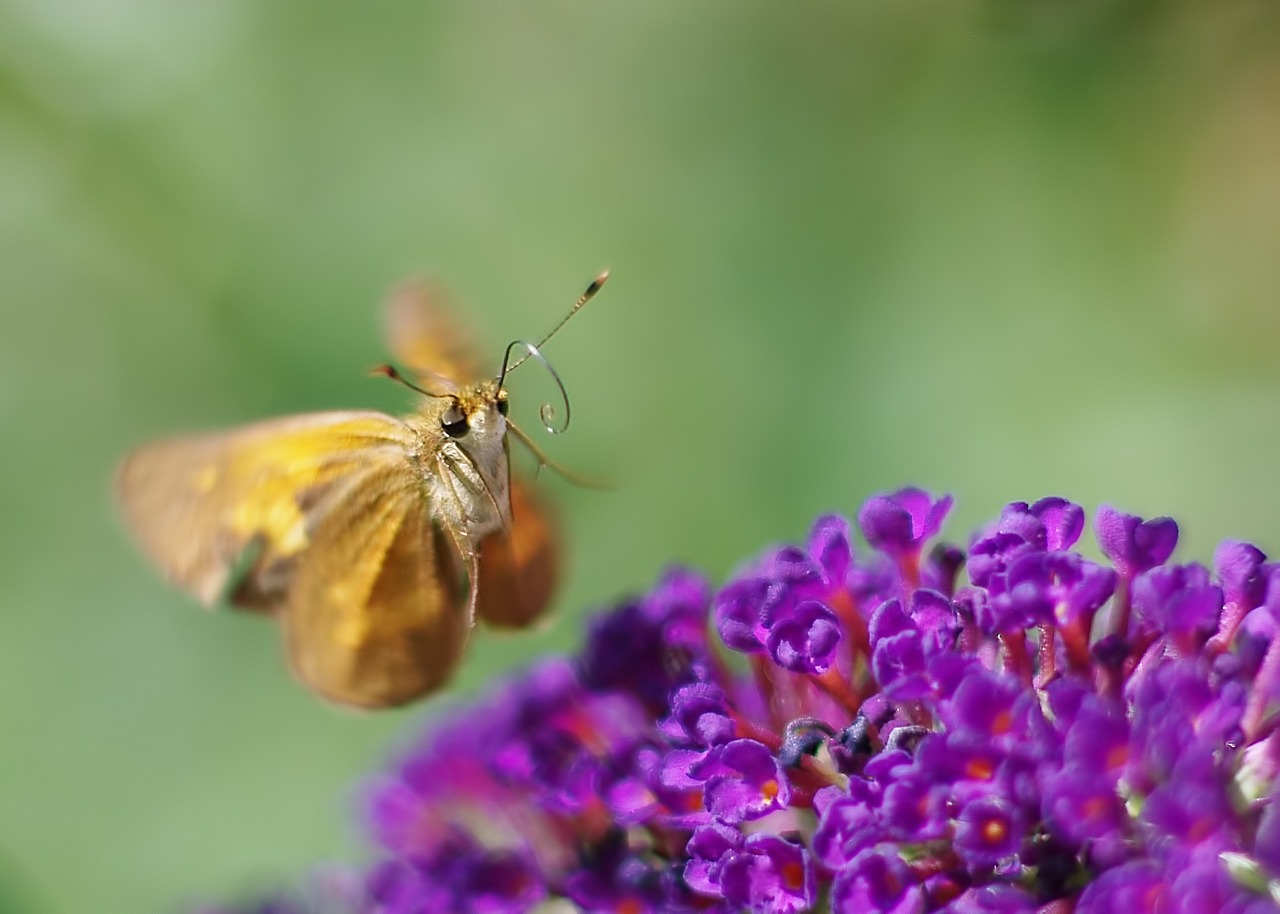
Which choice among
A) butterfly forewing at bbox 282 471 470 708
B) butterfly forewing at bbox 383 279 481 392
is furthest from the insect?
butterfly forewing at bbox 383 279 481 392

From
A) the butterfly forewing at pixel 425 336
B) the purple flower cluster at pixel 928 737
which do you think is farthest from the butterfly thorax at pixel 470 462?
the butterfly forewing at pixel 425 336

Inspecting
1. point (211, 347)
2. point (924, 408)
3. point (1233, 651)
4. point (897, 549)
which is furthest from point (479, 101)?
point (1233, 651)

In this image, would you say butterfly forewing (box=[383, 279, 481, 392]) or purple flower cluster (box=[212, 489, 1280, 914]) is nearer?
purple flower cluster (box=[212, 489, 1280, 914])

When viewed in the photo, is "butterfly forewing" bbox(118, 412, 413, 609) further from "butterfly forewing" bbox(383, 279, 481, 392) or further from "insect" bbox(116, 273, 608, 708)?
"butterfly forewing" bbox(383, 279, 481, 392)

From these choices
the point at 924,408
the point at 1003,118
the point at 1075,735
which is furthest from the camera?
the point at 1003,118

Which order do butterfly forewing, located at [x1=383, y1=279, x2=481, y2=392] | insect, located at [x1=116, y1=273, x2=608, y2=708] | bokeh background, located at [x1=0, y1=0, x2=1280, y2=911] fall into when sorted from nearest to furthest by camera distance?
insect, located at [x1=116, y1=273, x2=608, y2=708] < butterfly forewing, located at [x1=383, y1=279, x2=481, y2=392] < bokeh background, located at [x1=0, y1=0, x2=1280, y2=911]

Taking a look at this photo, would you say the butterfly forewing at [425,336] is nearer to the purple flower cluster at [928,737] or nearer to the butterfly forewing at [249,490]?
the butterfly forewing at [249,490]

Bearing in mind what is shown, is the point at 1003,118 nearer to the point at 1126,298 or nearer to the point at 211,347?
the point at 1126,298
